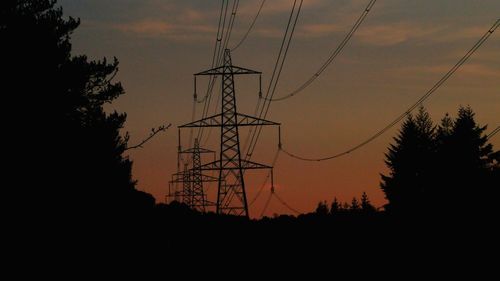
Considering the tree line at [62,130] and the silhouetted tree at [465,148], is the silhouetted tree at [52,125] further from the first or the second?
the silhouetted tree at [465,148]

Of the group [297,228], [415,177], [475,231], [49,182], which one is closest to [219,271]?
[49,182]

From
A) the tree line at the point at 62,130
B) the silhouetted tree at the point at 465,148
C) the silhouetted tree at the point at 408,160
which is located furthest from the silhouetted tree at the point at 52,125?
the silhouetted tree at the point at 408,160

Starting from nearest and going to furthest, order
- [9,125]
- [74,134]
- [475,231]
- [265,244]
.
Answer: [9,125]
[74,134]
[475,231]
[265,244]

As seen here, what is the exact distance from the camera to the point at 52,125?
25156 millimetres

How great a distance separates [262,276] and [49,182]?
563cm

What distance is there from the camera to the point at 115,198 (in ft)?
97.2

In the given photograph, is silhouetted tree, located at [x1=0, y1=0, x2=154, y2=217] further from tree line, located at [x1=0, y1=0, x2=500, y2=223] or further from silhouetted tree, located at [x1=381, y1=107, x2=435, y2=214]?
silhouetted tree, located at [x1=381, y1=107, x2=435, y2=214]

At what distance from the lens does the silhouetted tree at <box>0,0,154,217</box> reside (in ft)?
75.8

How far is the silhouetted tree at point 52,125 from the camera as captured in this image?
2309 cm

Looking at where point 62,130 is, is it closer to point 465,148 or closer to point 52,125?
point 52,125

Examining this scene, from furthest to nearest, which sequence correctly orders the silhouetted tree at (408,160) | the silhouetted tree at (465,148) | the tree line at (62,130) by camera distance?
the silhouetted tree at (408,160) < the silhouetted tree at (465,148) < the tree line at (62,130)

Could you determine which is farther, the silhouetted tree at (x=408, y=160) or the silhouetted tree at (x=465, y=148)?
the silhouetted tree at (x=408, y=160)

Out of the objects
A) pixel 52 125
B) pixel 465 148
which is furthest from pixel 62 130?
pixel 465 148

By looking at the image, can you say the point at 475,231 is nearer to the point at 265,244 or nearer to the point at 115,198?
the point at 265,244
